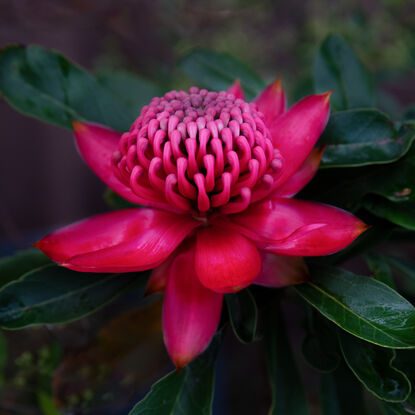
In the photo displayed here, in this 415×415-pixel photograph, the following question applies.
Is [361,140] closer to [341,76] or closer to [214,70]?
[341,76]

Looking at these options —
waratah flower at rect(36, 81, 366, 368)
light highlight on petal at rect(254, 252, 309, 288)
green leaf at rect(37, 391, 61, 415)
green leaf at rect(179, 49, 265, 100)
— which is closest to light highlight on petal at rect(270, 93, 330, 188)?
waratah flower at rect(36, 81, 366, 368)

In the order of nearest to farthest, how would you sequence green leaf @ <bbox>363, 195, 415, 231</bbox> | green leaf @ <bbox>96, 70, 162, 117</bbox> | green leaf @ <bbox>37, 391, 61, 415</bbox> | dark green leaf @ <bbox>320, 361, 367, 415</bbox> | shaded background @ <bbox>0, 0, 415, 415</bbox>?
green leaf @ <bbox>363, 195, 415, 231</bbox> → dark green leaf @ <bbox>320, 361, 367, 415</bbox> → green leaf @ <bbox>37, 391, 61, 415</bbox> → green leaf @ <bbox>96, 70, 162, 117</bbox> → shaded background @ <bbox>0, 0, 415, 415</bbox>

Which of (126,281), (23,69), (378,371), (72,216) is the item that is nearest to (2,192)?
(72,216)

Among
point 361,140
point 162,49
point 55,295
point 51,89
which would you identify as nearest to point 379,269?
point 361,140

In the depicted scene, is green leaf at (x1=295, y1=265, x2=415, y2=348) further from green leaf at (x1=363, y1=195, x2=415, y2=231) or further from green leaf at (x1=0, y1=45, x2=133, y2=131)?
green leaf at (x1=0, y1=45, x2=133, y2=131)

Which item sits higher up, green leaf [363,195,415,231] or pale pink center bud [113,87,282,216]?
pale pink center bud [113,87,282,216]

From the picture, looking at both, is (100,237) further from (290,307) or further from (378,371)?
(290,307)

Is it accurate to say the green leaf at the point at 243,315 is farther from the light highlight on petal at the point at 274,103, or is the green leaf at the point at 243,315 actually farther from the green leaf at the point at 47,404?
the green leaf at the point at 47,404
